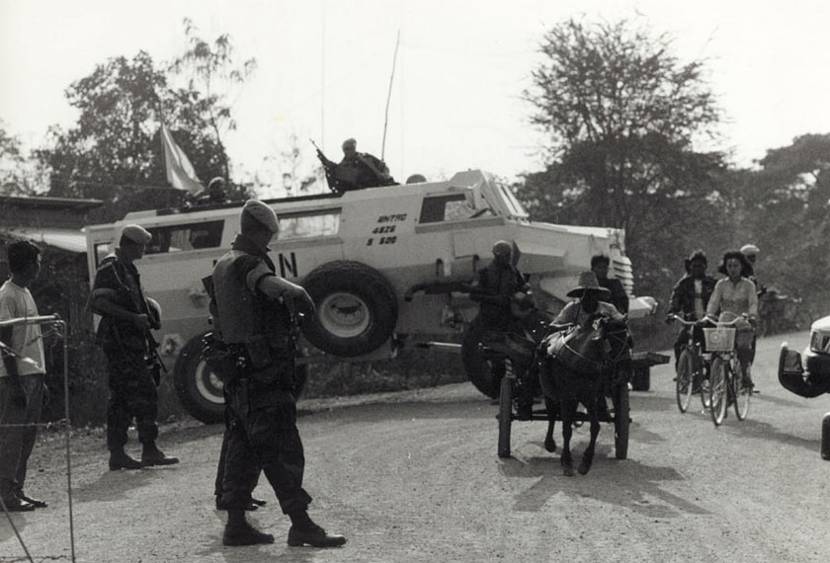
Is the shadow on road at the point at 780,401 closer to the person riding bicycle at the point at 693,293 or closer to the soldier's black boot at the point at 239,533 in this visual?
the person riding bicycle at the point at 693,293

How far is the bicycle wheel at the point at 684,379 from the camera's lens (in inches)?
594

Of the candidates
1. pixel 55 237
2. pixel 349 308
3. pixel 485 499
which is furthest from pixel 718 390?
pixel 55 237

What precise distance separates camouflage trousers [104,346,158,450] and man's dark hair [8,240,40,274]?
6.64 feet

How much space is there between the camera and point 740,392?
1457 cm


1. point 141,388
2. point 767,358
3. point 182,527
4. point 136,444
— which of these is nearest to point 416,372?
point 767,358

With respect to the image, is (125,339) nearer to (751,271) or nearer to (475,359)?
(475,359)

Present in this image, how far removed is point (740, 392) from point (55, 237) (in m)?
20.8

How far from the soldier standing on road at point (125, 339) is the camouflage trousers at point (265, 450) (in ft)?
12.4

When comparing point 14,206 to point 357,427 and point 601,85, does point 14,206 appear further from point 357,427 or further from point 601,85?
point 357,427

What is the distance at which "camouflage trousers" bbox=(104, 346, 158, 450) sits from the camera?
452 inches

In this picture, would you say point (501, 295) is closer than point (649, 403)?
Yes

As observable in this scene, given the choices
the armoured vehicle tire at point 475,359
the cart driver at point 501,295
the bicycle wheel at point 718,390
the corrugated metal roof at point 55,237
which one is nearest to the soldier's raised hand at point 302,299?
the cart driver at point 501,295

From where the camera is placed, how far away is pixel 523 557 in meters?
7.41

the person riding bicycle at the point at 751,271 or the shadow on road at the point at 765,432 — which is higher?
the person riding bicycle at the point at 751,271
